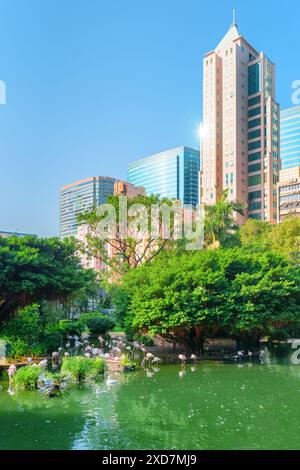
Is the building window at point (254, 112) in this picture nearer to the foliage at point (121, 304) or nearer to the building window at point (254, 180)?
the building window at point (254, 180)

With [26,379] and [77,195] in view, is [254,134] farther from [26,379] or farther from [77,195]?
[77,195]

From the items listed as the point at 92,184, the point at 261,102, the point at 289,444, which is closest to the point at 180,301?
the point at 289,444

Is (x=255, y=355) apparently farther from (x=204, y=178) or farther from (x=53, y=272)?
(x=204, y=178)

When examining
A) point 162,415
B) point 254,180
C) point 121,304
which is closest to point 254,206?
point 254,180

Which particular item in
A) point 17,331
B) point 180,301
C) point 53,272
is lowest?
point 17,331

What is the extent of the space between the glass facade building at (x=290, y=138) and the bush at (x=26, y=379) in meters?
95.3

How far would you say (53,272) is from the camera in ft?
66.7

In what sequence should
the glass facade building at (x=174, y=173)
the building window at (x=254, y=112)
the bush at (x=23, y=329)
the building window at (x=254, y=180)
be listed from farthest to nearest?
the glass facade building at (x=174, y=173) < the building window at (x=254, y=112) < the building window at (x=254, y=180) < the bush at (x=23, y=329)

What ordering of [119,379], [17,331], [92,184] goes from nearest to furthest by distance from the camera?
[119,379] < [17,331] < [92,184]

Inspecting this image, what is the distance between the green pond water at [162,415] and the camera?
10.3m

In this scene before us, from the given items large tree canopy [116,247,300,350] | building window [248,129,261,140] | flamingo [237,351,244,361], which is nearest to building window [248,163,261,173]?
building window [248,129,261,140]

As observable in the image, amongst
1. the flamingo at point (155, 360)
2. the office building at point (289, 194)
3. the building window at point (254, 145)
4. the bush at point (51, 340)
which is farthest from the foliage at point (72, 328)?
the building window at point (254, 145)

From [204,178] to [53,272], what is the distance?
208 feet

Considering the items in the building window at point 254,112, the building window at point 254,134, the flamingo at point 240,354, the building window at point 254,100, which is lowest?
the flamingo at point 240,354
